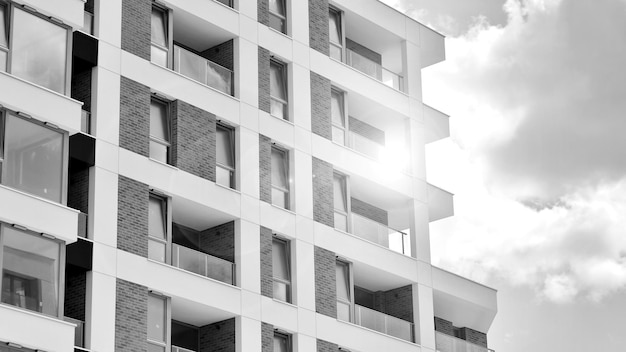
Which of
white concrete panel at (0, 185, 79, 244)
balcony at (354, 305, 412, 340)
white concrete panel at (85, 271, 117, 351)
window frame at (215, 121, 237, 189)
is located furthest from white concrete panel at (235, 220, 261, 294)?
white concrete panel at (0, 185, 79, 244)

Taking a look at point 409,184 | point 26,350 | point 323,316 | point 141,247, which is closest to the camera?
point 26,350

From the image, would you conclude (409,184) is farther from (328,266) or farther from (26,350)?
(26,350)

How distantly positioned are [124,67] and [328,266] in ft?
33.1

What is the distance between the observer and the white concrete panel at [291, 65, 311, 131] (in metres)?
49.7

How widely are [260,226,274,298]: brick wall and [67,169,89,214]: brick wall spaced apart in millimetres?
6921

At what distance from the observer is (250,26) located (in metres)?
48.8

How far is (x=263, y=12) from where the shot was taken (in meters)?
49.5

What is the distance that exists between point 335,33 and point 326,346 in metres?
12.3

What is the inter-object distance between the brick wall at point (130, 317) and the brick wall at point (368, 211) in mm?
14016

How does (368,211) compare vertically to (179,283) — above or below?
above

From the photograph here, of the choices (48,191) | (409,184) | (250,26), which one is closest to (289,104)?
(250,26)

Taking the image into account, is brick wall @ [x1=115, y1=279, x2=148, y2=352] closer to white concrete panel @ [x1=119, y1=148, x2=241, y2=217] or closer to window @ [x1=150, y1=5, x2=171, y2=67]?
white concrete panel @ [x1=119, y1=148, x2=241, y2=217]

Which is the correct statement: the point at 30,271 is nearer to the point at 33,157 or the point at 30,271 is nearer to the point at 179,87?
the point at 33,157

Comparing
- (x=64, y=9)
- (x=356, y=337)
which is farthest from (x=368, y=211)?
(x=64, y=9)
